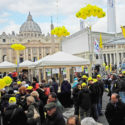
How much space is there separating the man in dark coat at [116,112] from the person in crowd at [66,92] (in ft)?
14.2

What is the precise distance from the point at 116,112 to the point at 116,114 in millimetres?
36

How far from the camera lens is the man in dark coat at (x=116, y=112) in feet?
12.5

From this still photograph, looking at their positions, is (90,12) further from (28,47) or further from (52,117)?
(28,47)

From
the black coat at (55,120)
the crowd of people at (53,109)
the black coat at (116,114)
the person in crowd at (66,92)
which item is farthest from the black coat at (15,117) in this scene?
the person in crowd at (66,92)

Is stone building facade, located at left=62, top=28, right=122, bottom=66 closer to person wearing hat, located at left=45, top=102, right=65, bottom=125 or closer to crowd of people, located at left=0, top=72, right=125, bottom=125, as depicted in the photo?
crowd of people, located at left=0, top=72, right=125, bottom=125

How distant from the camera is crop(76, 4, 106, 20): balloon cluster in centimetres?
1352

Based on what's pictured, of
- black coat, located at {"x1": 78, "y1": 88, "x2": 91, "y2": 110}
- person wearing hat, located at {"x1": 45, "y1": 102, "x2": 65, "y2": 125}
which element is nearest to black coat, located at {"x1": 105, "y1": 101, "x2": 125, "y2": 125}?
person wearing hat, located at {"x1": 45, "y1": 102, "x2": 65, "y2": 125}

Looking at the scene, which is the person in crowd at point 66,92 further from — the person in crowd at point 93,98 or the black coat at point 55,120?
the black coat at point 55,120

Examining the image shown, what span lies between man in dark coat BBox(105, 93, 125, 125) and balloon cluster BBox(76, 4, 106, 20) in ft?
34.5

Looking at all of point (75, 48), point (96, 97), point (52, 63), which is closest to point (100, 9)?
point (52, 63)

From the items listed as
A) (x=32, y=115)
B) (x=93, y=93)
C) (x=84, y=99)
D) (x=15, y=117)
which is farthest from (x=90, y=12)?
(x=15, y=117)

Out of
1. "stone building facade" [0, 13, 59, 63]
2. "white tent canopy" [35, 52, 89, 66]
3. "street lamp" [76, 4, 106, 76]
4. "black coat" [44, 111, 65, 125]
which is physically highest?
"stone building facade" [0, 13, 59, 63]

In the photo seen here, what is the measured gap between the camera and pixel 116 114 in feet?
12.5

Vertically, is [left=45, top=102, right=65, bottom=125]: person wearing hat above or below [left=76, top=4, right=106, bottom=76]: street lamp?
below
